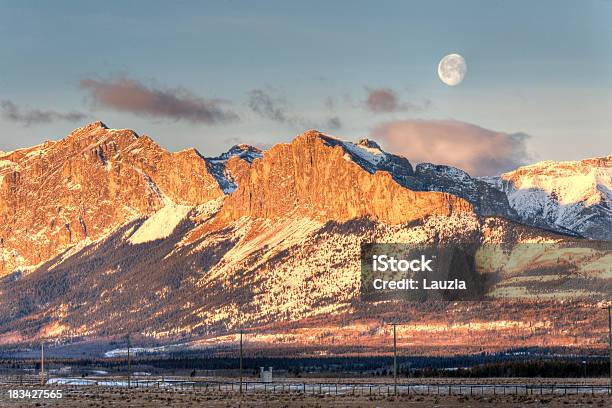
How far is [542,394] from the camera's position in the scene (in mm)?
195375

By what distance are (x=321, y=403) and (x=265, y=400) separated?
33.2 ft

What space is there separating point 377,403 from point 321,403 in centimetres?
728

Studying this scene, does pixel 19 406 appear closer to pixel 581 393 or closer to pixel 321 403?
pixel 321 403

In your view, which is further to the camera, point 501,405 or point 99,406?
point 99,406

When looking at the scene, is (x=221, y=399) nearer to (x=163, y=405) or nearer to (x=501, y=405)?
(x=163, y=405)

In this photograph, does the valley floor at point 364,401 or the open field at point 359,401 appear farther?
the open field at point 359,401

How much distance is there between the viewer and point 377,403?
182m

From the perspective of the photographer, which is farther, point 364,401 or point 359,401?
point 359,401

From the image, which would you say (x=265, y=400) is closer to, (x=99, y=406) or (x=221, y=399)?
(x=221, y=399)

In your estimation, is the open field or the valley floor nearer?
the valley floor

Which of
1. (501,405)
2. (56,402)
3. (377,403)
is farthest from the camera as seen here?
(56,402)

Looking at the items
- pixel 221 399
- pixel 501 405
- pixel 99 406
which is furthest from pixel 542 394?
pixel 99 406

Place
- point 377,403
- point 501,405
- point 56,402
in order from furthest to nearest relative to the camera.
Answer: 1. point 56,402
2. point 377,403
3. point 501,405

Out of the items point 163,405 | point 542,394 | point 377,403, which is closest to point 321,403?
point 377,403
